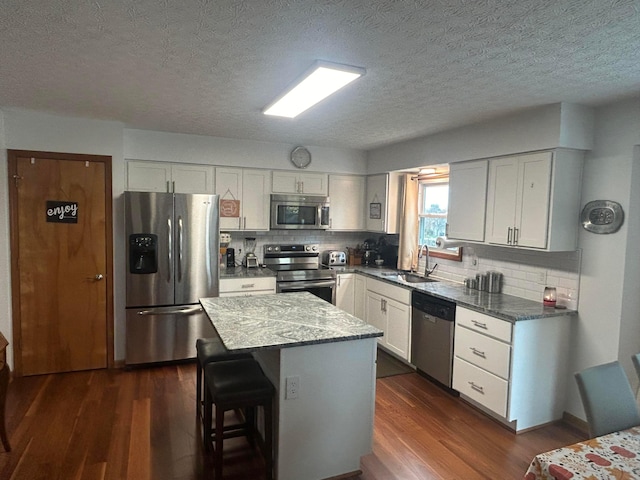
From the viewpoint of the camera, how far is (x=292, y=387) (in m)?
2.26

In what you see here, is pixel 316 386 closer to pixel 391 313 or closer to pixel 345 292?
pixel 391 313

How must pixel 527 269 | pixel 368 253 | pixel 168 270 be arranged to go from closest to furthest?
pixel 527 269 < pixel 168 270 < pixel 368 253

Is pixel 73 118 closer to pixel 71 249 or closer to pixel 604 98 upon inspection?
pixel 71 249

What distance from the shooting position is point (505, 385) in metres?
2.99

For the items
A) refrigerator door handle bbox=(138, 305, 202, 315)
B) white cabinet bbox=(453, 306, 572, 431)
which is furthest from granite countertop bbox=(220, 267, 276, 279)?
white cabinet bbox=(453, 306, 572, 431)

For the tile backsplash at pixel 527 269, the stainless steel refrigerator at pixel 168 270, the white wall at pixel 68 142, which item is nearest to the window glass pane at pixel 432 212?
the tile backsplash at pixel 527 269

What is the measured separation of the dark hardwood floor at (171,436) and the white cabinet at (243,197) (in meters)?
1.81

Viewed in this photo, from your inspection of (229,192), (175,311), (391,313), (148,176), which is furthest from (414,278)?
(148,176)

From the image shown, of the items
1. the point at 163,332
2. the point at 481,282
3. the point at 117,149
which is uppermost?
the point at 117,149

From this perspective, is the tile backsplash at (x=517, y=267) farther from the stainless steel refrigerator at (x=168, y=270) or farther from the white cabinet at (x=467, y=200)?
the stainless steel refrigerator at (x=168, y=270)

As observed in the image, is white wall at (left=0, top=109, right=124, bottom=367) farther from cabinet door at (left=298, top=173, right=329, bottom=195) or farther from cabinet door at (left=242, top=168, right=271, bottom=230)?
cabinet door at (left=298, top=173, right=329, bottom=195)

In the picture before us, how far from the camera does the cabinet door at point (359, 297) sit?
4930 millimetres

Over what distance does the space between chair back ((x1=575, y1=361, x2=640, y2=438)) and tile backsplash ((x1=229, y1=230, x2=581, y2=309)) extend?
135 cm

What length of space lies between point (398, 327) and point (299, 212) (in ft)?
5.90
